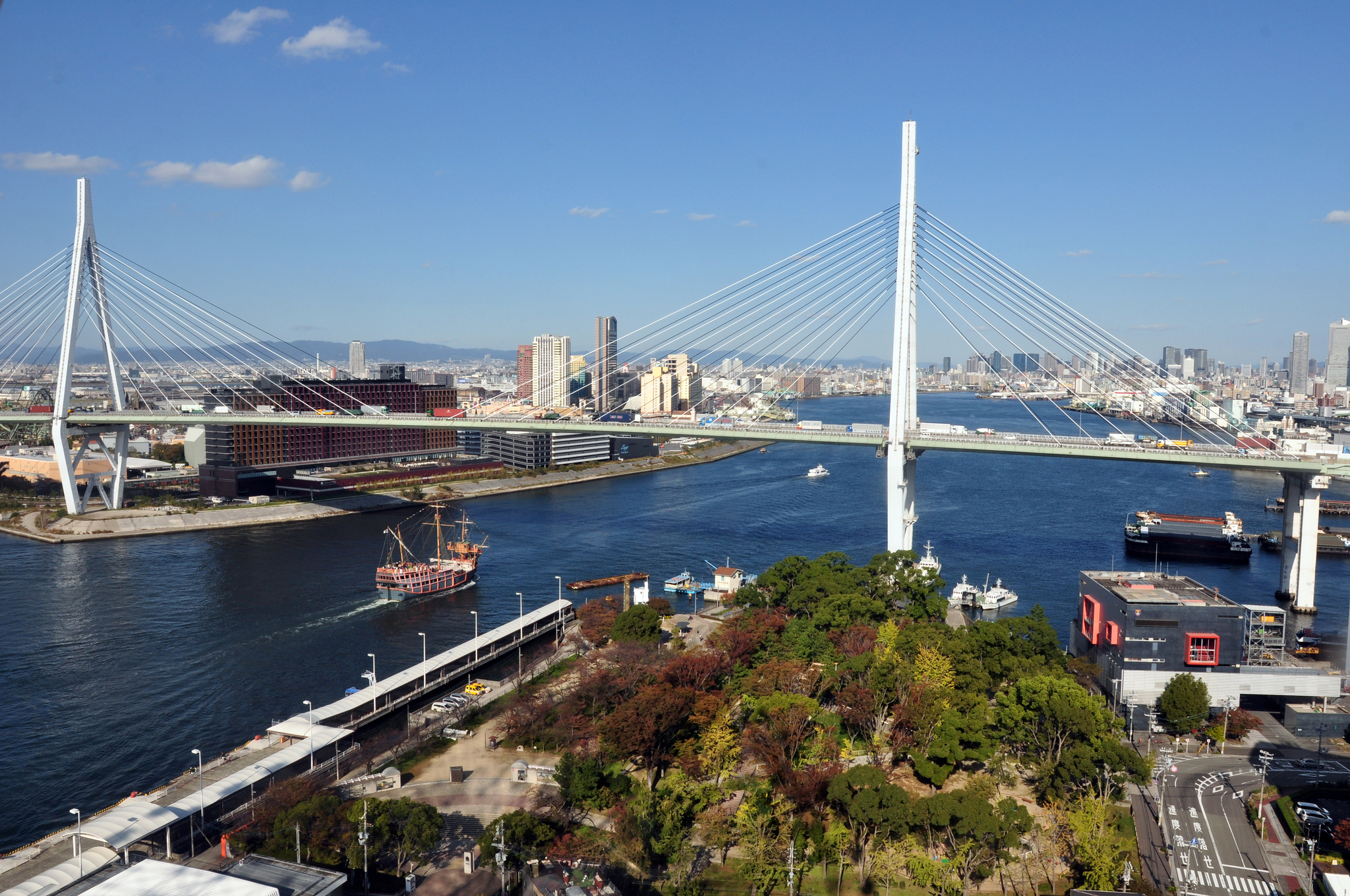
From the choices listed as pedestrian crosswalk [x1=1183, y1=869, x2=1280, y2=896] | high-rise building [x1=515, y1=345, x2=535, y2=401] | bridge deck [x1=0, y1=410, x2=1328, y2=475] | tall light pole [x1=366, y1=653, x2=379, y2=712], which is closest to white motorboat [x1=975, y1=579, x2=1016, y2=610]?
bridge deck [x1=0, y1=410, x2=1328, y2=475]

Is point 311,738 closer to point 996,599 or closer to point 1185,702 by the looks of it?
point 1185,702

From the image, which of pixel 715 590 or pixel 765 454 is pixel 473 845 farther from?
pixel 765 454

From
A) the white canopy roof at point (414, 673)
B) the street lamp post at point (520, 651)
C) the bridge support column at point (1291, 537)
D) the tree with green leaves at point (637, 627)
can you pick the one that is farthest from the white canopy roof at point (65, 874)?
the bridge support column at point (1291, 537)

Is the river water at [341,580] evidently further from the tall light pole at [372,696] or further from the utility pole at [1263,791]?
the utility pole at [1263,791]

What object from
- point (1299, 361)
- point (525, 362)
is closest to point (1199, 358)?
point (1299, 361)

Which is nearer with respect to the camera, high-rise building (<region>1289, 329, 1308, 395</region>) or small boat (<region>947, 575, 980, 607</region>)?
small boat (<region>947, 575, 980, 607</region>)

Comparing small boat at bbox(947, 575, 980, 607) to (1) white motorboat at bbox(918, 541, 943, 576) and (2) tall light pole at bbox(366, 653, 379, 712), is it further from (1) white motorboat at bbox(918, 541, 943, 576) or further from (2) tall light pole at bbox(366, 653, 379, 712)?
(2) tall light pole at bbox(366, 653, 379, 712)
